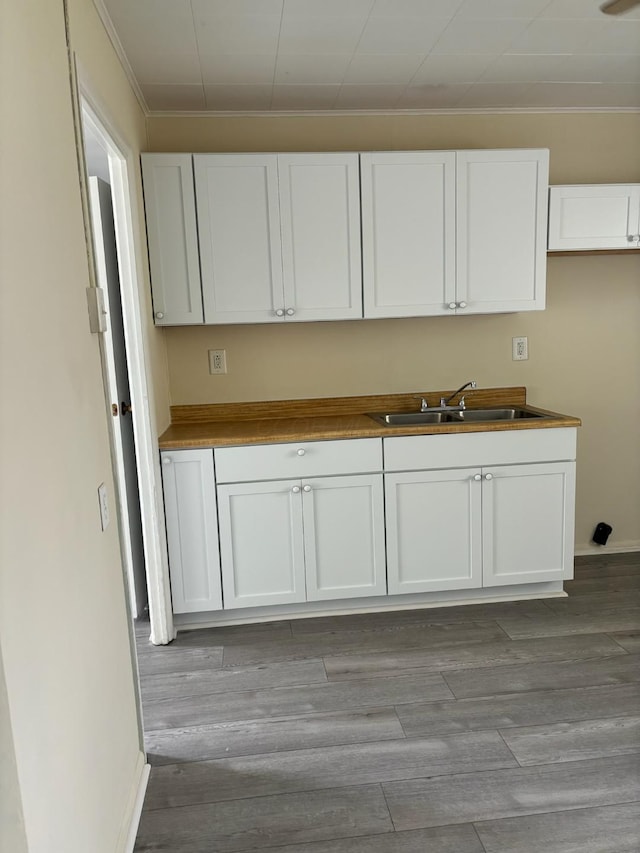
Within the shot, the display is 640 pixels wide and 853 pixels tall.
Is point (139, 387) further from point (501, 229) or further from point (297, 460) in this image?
point (501, 229)

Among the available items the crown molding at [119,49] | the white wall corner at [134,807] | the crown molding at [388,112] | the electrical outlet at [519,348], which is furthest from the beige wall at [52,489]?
the electrical outlet at [519,348]

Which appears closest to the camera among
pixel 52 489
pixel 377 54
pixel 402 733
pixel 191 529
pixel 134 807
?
pixel 52 489

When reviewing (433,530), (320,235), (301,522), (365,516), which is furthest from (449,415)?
(320,235)

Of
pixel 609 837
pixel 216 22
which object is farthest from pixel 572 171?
pixel 609 837

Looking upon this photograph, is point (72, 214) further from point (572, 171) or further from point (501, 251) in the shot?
point (572, 171)

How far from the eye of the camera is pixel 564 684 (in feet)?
7.63

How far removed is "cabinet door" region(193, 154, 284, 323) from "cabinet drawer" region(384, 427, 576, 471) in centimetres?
87

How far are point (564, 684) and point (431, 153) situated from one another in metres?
2.35

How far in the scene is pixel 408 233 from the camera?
2936 millimetres

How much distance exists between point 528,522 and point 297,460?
1.15 meters

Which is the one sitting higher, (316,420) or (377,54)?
(377,54)

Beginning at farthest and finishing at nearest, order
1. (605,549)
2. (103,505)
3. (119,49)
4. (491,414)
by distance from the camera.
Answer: (605,549) → (491,414) → (119,49) → (103,505)

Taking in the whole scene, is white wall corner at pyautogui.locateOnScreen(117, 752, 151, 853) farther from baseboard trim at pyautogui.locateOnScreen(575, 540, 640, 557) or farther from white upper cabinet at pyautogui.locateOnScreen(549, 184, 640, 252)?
white upper cabinet at pyautogui.locateOnScreen(549, 184, 640, 252)

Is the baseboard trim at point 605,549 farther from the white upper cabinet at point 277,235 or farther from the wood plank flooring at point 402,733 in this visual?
the white upper cabinet at point 277,235
